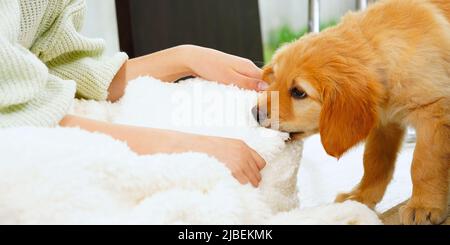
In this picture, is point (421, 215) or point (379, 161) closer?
point (421, 215)

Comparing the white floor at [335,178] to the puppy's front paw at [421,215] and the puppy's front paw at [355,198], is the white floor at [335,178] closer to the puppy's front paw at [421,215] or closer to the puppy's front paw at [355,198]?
the puppy's front paw at [355,198]

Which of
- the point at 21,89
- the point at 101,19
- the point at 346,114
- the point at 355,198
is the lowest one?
the point at 355,198

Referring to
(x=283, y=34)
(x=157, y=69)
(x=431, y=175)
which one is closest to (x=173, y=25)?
(x=283, y=34)

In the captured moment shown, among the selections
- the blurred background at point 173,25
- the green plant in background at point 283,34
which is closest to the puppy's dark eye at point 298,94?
the blurred background at point 173,25

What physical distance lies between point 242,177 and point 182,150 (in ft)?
0.30

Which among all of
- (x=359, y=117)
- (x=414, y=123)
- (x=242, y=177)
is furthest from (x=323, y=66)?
(x=242, y=177)

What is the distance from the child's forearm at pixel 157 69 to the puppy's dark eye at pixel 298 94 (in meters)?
0.24

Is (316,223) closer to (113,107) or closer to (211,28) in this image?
(113,107)

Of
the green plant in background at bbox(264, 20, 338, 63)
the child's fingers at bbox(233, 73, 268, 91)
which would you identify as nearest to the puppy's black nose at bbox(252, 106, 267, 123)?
the child's fingers at bbox(233, 73, 268, 91)

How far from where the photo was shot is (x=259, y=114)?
0.89m

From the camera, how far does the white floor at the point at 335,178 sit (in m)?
1.14

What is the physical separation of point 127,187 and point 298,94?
18.0 inches

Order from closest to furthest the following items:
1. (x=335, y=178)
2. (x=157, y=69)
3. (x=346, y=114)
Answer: (x=346, y=114) → (x=157, y=69) → (x=335, y=178)

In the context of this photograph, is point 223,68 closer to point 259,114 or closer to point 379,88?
point 259,114
